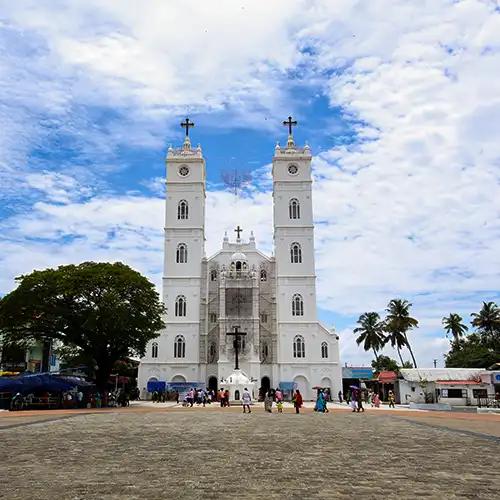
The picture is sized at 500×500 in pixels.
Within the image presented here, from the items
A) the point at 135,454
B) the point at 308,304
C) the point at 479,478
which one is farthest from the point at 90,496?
the point at 308,304

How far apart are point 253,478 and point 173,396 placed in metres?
50.5

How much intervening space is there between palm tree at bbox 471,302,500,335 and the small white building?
21280 millimetres

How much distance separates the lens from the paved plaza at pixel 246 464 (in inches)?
320

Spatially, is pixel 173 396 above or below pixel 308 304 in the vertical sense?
below

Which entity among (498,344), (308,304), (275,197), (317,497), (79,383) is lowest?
(317,497)

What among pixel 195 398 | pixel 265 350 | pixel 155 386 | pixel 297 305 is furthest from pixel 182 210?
pixel 195 398

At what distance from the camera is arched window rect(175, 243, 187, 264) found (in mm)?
65562

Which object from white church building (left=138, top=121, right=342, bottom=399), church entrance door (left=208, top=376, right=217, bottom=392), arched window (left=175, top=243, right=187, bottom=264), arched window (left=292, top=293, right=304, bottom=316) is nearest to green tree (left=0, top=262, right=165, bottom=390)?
white church building (left=138, top=121, right=342, bottom=399)

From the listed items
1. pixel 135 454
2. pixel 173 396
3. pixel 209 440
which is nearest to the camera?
pixel 135 454

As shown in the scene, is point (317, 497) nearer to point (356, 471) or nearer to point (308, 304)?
point (356, 471)

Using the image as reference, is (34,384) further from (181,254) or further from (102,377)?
(181,254)

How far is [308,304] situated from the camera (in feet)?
210

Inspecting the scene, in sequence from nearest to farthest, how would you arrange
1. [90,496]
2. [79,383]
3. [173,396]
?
[90,496], [79,383], [173,396]

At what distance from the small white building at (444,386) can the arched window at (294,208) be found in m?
23.7
